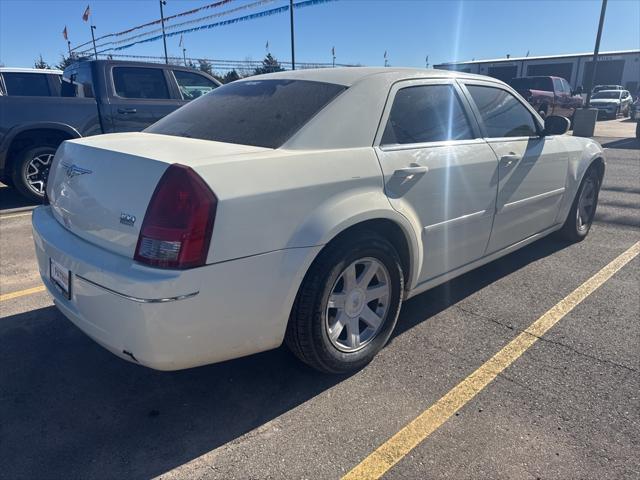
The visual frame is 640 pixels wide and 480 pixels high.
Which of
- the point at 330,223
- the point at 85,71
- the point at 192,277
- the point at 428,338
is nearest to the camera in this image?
the point at 192,277

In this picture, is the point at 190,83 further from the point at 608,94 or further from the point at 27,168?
the point at 608,94

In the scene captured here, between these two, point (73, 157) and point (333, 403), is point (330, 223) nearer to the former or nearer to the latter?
point (333, 403)

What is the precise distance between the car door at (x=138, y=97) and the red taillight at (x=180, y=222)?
558 centimetres

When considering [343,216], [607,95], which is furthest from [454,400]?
[607,95]

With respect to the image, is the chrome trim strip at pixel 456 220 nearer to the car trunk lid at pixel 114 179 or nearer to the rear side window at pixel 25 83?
the car trunk lid at pixel 114 179

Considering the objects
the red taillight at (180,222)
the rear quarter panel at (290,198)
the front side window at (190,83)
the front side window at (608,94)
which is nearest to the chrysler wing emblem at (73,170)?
the red taillight at (180,222)

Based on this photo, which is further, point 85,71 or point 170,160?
point 85,71

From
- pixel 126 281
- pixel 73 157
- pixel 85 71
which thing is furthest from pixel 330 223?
pixel 85 71

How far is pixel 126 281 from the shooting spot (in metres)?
2.02

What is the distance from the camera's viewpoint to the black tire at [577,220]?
4.75 meters

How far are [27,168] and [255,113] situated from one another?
499cm

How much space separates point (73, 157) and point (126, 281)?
37.4 inches

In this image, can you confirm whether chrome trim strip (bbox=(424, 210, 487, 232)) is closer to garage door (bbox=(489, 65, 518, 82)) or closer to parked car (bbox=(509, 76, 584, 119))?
parked car (bbox=(509, 76, 584, 119))

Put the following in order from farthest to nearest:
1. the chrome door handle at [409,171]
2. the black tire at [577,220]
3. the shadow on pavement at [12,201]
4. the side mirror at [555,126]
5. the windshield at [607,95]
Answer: the windshield at [607,95], the shadow on pavement at [12,201], the black tire at [577,220], the side mirror at [555,126], the chrome door handle at [409,171]
